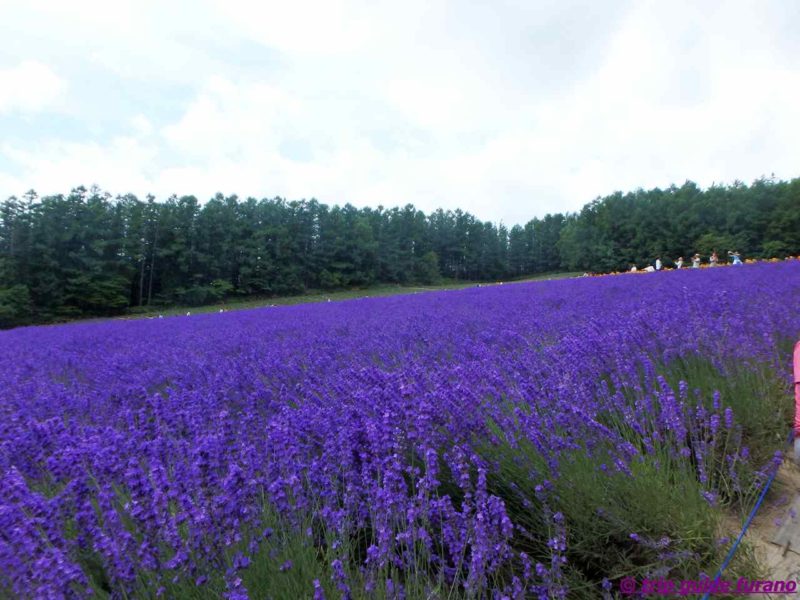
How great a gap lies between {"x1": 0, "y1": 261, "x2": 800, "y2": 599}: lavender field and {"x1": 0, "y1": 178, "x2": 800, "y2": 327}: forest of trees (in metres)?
28.7

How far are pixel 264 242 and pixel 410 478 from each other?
123ft

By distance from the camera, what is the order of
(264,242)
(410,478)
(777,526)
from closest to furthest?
(777,526)
(410,478)
(264,242)

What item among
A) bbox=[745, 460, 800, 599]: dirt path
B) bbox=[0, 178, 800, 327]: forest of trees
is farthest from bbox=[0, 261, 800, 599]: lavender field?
bbox=[0, 178, 800, 327]: forest of trees

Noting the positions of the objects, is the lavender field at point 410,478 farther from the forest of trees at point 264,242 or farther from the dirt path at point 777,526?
the forest of trees at point 264,242

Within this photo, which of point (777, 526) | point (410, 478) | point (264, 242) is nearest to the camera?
point (777, 526)

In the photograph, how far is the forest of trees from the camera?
27859 millimetres

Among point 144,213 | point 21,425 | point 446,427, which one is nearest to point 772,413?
point 446,427

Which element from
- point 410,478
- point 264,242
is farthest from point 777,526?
point 264,242

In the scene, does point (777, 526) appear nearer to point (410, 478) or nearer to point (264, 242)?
point (410, 478)

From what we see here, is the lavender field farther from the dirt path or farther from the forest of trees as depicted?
the forest of trees

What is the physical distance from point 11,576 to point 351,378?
1.73 m

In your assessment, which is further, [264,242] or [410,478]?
[264,242]

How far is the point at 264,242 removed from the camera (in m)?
37.7

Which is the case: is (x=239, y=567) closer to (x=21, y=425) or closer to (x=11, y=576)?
(x=11, y=576)
